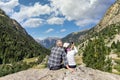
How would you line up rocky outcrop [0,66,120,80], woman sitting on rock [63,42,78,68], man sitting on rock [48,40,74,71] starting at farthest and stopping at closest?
woman sitting on rock [63,42,78,68]
man sitting on rock [48,40,74,71]
rocky outcrop [0,66,120,80]

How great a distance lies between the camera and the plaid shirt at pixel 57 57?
29984mm

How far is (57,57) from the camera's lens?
30.2 metres

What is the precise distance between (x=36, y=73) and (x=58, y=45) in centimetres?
473

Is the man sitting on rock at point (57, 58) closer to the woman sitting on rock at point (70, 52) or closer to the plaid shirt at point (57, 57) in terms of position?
the plaid shirt at point (57, 57)

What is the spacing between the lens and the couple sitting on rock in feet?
98.4

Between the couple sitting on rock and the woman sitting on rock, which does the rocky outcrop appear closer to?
the couple sitting on rock

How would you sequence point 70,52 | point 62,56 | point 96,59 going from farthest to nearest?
point 96,59, point 70,52, point 62,56

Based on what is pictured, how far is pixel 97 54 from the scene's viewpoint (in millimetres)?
101125

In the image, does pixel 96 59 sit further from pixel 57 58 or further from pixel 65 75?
pixel 65 75

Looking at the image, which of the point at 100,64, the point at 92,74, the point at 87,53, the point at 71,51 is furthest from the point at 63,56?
the point at 87,53

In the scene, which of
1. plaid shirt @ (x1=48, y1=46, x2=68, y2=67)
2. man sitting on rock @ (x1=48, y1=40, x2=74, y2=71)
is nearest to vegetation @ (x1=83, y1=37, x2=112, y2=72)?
man sitting on rock @ (x1=48, y1=40, x2=74, y2=71)

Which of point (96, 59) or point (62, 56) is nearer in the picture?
point (62, 56)

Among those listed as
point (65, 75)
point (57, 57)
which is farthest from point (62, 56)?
point (65, 75)

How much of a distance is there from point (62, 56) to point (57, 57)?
54 centimetres
